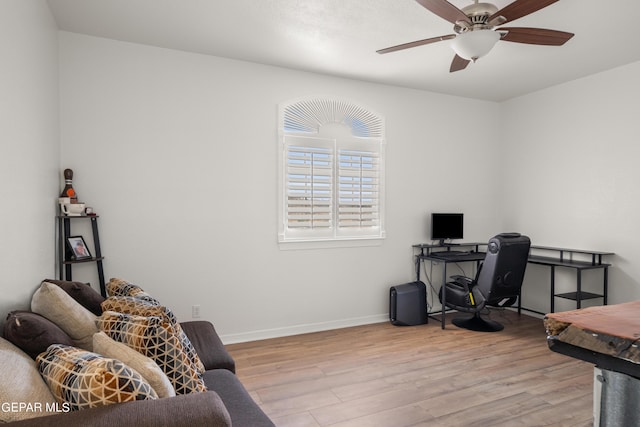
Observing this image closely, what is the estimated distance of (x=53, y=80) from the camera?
9.89 feet

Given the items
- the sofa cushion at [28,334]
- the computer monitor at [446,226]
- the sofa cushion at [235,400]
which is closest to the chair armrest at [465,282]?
the computer monitor at [446,226]

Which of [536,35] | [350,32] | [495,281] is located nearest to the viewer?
[536,35]

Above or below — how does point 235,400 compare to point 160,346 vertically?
below

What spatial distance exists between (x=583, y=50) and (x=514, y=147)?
1.78 m

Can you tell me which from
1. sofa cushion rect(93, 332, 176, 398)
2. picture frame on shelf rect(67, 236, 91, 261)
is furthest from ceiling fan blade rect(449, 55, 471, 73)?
picture frame on shelf rect(67, 236, 91, 261)

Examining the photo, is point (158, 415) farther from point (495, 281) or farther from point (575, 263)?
point (575, 263)

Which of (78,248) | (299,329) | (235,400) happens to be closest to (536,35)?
(235,400)

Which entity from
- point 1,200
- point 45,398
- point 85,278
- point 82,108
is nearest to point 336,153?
point 82,108

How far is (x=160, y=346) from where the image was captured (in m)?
1.60

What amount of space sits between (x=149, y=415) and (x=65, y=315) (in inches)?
38.7

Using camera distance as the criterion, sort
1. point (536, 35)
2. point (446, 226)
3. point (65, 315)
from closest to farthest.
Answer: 1. point (65, 315)
2. point (536, 35)
3. point (446, 226)

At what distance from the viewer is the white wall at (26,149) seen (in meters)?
1.82

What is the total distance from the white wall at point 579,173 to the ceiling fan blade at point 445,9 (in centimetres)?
282

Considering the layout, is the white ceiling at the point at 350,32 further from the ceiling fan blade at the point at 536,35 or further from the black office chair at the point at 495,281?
the black office chair at the point at 495,281
